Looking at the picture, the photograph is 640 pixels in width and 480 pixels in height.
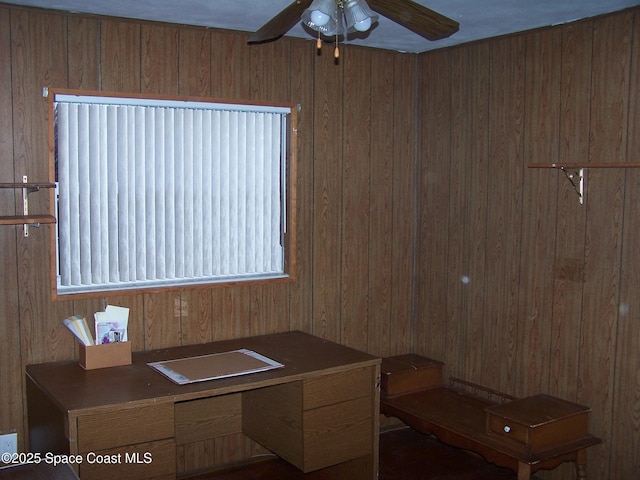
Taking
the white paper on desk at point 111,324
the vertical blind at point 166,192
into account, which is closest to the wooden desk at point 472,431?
the vertical blind at point 166,192

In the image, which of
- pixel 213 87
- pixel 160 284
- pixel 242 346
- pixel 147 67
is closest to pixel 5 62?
pixel 147 67

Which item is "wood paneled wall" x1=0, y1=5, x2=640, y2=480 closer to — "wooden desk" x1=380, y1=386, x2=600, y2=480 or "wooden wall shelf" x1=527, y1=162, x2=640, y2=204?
"wooden wall shelf" x1=527, y1=162, x2=640, y2=204

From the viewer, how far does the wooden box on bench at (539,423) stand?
311cm

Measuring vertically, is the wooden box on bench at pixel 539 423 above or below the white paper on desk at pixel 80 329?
below

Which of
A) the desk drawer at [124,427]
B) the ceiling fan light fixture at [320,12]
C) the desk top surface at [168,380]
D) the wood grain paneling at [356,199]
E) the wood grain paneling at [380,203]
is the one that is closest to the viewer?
the ceiling fan light fixture at [320,12]

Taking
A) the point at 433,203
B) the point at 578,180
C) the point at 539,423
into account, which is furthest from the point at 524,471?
the point at 433,203

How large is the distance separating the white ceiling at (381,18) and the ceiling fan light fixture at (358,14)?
0.77 meters

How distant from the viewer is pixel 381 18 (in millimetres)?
3393

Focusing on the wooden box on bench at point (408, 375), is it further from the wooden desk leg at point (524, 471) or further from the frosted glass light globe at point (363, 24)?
the frosted glass light globe at point (363, 24)

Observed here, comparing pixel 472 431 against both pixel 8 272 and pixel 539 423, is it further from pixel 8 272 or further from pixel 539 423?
pixel 8 272

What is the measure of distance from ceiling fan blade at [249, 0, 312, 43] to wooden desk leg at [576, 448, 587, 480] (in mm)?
2301

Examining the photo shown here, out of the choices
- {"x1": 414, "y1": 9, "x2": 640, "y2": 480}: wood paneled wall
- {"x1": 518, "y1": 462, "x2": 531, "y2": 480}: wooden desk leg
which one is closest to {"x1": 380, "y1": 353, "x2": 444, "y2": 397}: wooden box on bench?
{"x1": 414, "y1": 9, "x2": 640, "y2": 480}: wood paneled wall

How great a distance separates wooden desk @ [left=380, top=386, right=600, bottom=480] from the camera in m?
3.12

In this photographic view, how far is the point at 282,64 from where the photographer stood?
A: 12.5 ft
